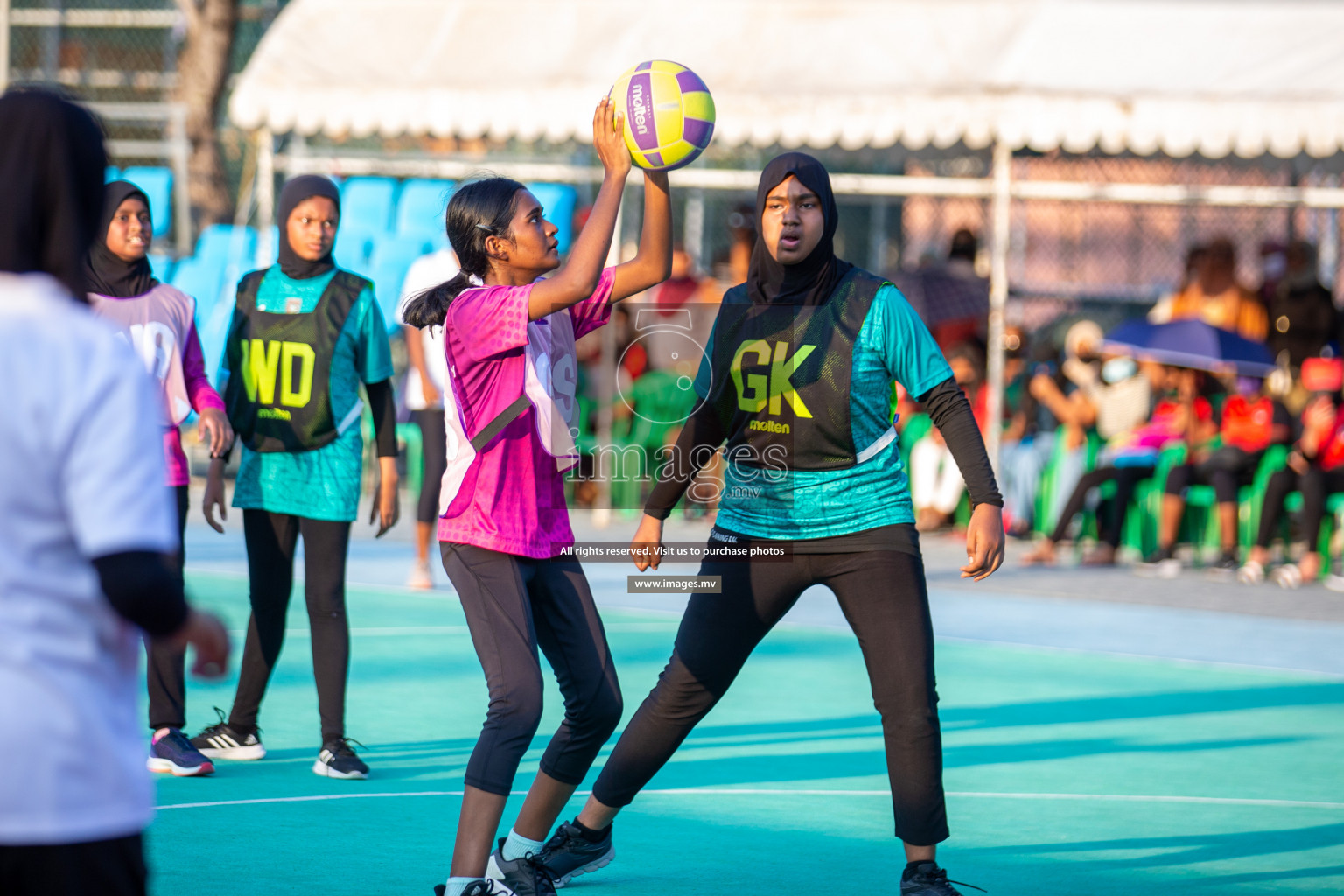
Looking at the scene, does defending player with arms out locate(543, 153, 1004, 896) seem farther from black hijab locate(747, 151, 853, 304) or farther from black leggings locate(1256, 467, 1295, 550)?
black leggings locate(1256, 467, 1295, 550)

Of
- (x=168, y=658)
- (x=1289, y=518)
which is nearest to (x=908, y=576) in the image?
(x=168, y=658)

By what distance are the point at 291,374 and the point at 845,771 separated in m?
2.67

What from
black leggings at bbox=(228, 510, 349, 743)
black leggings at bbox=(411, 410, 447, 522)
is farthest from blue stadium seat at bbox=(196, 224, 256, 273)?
black leggings at bbox=(228, 510, 349, 743)

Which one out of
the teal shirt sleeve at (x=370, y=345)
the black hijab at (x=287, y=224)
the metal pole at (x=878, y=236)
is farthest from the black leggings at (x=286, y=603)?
the metal pole at (x=878, y=236)

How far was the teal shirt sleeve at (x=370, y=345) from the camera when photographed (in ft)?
21.0

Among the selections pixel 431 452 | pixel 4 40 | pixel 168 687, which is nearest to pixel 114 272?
pixel 168 687

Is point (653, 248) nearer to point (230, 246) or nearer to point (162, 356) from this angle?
point (162, 356)

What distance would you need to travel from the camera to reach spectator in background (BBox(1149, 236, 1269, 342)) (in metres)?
14.1

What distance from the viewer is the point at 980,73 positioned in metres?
13.6

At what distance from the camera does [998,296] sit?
540 inches

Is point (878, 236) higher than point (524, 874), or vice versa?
point (878, 236)

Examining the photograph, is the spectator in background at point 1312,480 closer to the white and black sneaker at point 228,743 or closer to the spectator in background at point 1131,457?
the spectator in background at point 1131,457

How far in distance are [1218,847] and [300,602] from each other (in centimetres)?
627

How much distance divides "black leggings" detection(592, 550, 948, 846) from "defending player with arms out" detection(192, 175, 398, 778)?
180 centimetres
